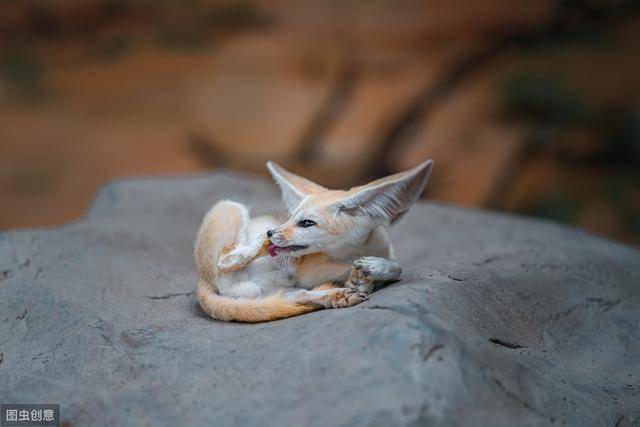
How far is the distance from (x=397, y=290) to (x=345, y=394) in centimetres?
80

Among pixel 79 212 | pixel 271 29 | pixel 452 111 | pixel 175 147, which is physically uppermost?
pixel 271 29

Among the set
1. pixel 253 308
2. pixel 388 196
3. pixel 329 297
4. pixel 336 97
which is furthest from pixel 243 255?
pixel 336 97

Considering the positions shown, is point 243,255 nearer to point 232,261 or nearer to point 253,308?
point 232,261

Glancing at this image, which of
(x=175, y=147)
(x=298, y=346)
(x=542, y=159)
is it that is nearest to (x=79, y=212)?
(x=175, y=147)

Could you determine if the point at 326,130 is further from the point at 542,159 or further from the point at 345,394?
the point at 345,394

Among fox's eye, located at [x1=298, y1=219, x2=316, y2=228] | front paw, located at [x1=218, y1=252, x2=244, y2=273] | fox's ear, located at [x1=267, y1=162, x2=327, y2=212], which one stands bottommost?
front paw, located at [x1=218, y1=252, x2=244, y2=273]

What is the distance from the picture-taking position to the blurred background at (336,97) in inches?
419

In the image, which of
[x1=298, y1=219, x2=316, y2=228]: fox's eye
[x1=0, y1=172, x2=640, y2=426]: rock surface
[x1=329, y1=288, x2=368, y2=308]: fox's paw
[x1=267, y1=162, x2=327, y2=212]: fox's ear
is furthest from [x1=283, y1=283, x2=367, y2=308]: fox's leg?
[x1=267, y1=162, x2=327, y2=212]: fox's ear

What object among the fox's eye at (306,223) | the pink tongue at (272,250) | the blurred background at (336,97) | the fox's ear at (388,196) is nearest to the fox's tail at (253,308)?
the pink tongue at (272,250)

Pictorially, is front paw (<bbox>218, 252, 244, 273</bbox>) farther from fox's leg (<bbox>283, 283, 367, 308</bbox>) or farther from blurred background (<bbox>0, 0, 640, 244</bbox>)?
blurred background (<bbox>0, 0, 640, 244</bbox>)

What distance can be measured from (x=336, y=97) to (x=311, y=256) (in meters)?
7.75

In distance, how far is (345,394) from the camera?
2941mm

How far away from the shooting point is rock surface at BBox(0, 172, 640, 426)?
118 inches

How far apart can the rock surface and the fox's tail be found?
71 millimetres
